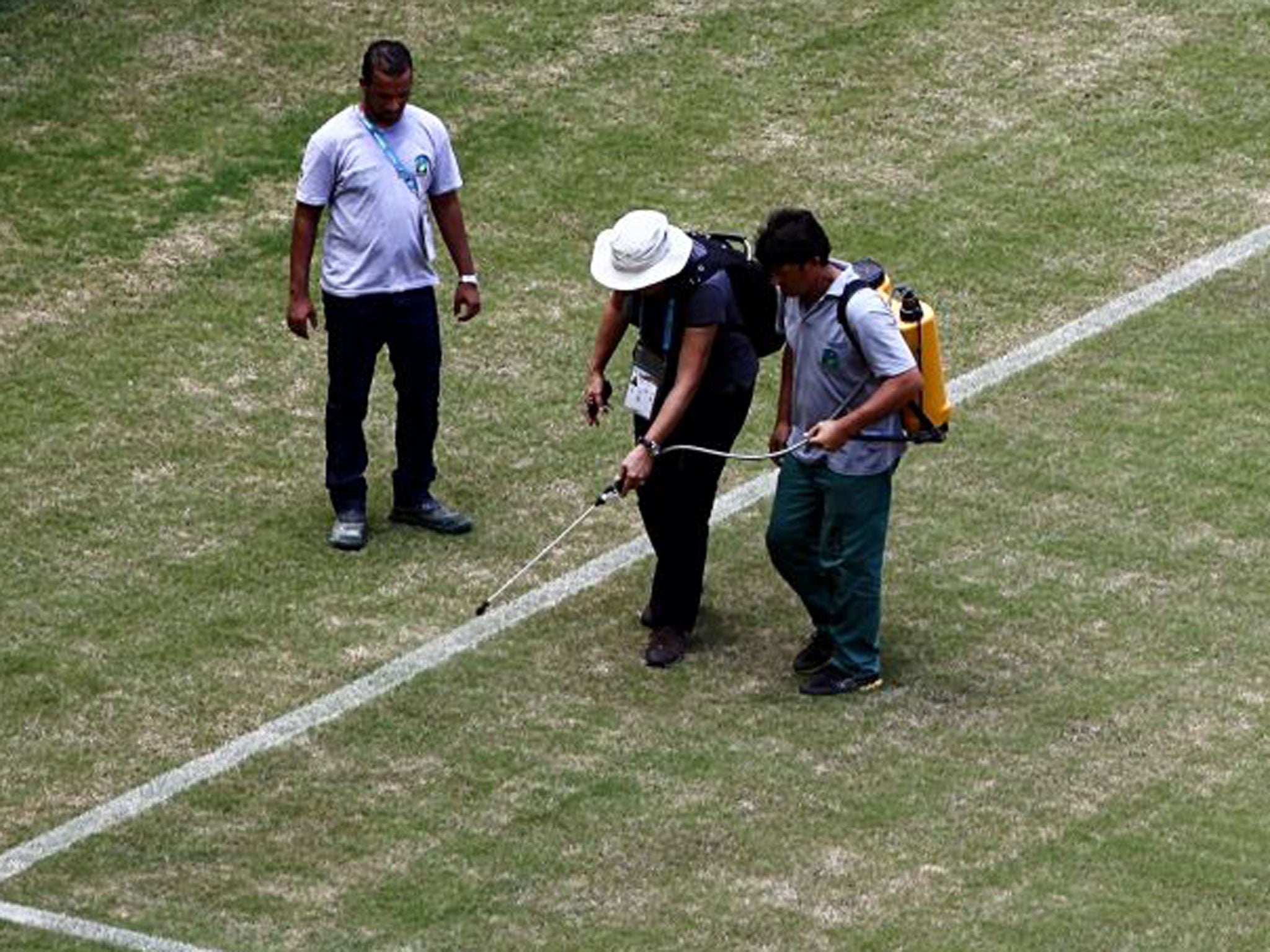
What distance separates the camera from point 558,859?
10352mm

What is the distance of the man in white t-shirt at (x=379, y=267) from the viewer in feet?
41.0

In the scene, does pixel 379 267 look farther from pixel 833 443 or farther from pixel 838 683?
pixel 838 683

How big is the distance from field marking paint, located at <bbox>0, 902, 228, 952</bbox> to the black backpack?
3.05 m

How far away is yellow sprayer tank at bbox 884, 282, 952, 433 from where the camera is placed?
11.2 m

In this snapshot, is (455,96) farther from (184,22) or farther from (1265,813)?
(1265,813)

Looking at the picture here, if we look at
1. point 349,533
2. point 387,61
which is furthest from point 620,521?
point 387,61

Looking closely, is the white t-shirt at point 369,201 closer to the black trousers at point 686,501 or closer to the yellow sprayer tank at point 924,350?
the black trousers at point 686,501

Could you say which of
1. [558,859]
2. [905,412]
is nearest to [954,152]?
[905,412]

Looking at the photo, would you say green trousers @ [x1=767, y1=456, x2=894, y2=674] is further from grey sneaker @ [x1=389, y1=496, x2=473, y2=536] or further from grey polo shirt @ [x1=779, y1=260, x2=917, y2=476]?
grey sneaker @ [x1=389, y1=496, x2=473, y2=536]

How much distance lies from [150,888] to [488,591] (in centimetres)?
261

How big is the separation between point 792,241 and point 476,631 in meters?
2.11

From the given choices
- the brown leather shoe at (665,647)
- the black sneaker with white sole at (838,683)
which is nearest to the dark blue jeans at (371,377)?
the brown leather shoe at (665,647)

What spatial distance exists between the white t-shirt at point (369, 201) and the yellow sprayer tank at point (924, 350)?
2.19m

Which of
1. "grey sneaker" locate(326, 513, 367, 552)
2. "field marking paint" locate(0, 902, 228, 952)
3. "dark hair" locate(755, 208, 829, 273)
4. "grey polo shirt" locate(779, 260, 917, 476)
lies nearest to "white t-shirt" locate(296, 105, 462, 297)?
"grey sneaker" locate(326, 513, 367, 552)
